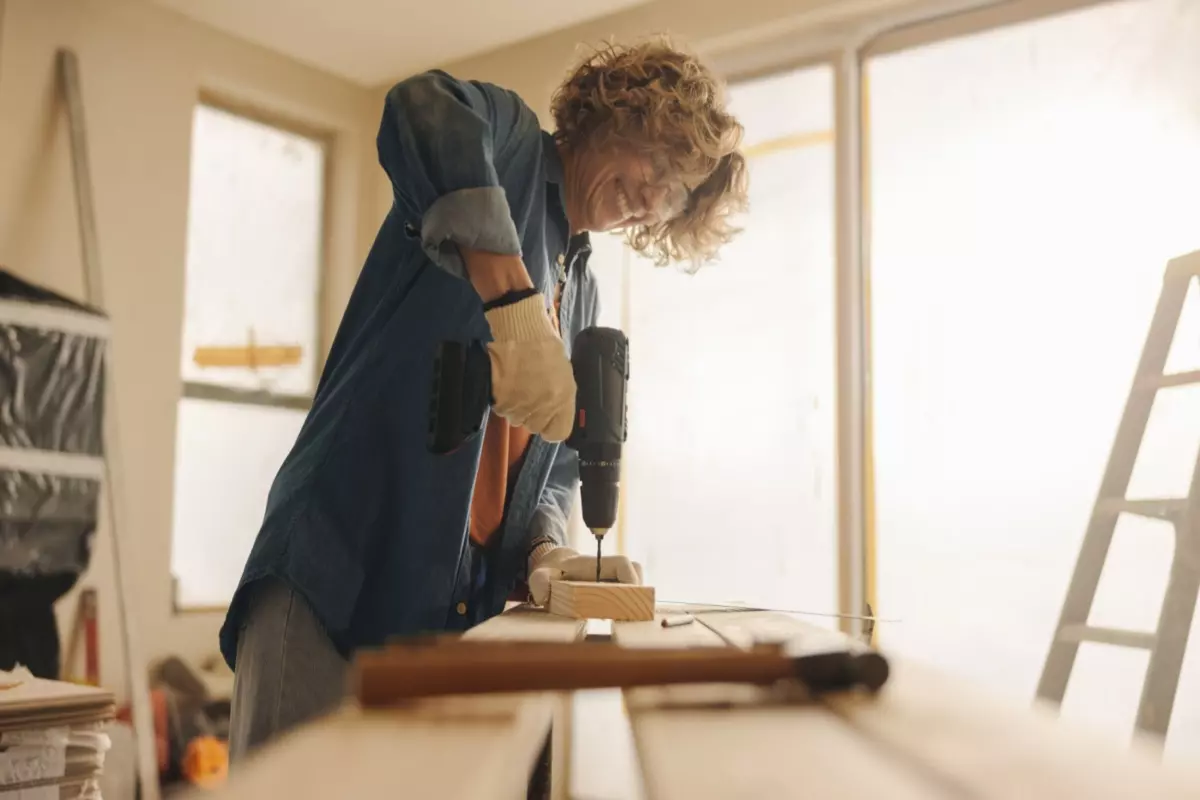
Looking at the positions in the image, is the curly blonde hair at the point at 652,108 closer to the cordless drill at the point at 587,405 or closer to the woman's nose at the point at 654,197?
the woman's nose at the point at 654,197

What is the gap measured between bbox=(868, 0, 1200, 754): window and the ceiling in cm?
115

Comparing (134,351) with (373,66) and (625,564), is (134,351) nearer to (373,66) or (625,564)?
(373,66)

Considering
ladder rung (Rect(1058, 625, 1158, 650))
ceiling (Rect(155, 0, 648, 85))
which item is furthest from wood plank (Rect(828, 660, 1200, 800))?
ceiling (Rect(155, 0, 648, 85))

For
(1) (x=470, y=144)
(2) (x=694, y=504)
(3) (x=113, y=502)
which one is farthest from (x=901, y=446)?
(3) (x=113, y=502)

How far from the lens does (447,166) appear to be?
0.95 metres

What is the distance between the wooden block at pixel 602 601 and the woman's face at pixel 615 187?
564 millimetres

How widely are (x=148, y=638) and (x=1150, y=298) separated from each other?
295cm

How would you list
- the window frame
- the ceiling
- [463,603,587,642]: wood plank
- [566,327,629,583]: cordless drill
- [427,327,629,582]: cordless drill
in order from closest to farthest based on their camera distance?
1. [463,603,587,642]: wood plank
2. [427,327,629,582]: cordless drill
3. [566,327,629,583]: cordless drill
4. the window frame
5. the ceiling

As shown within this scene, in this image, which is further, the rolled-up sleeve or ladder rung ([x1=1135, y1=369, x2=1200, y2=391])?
ladder rung ([x1=1135, y1=369, x2=1200, y2=391])

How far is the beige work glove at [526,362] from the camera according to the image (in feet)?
3.04

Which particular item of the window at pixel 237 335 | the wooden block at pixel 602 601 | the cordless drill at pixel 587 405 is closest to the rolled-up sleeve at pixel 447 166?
the cordless drill at pixel 587 405

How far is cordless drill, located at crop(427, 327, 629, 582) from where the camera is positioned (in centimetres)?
90

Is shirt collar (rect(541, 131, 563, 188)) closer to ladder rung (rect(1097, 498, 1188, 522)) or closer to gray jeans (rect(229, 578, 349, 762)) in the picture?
gray jeans (rect(229, 578, 349, 762))

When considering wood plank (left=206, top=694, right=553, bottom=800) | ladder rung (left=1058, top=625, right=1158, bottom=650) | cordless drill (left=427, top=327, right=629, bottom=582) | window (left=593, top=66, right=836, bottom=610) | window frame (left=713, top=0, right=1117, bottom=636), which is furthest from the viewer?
window (left=593, top=66, right=836, bottom=610)
